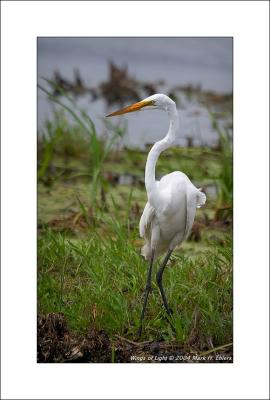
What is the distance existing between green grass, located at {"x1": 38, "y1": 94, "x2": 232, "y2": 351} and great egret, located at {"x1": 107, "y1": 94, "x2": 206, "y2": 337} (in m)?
0.14

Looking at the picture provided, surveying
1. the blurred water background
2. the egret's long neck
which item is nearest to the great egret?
the egret's long neck

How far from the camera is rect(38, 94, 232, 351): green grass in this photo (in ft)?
12.2

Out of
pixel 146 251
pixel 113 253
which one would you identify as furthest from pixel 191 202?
pixel 113 253

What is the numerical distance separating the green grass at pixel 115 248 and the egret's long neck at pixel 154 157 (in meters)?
0.52

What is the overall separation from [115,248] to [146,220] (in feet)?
1.28

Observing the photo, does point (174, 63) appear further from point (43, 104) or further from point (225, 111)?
point (43, 104)

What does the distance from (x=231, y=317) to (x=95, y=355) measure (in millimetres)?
706

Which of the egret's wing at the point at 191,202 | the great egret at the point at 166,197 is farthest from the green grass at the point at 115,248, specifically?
the egret's wing at the point at 191,202

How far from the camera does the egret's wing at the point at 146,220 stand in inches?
144

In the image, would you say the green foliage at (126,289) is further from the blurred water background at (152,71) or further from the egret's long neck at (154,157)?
the blurred water background at (152,71)

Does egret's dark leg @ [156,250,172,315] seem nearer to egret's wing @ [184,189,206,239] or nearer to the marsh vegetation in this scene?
the marsh vegetation

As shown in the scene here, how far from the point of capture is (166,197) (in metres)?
3.58

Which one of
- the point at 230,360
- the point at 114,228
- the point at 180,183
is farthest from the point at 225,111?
the point at 230,360

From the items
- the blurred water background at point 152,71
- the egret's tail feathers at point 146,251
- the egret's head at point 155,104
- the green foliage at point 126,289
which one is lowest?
the green foliage at point 126,289
